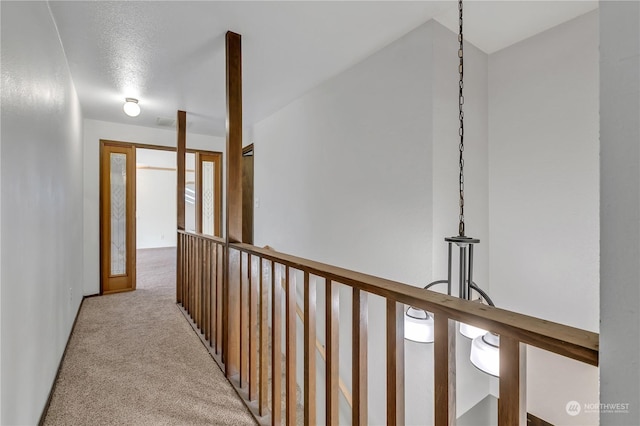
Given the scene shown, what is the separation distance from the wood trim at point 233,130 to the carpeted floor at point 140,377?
38.8 inches

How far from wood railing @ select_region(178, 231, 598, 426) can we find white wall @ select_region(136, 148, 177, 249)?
696 cm

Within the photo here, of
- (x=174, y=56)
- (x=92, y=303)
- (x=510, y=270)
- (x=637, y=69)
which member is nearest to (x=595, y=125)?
(x=510, y=270)

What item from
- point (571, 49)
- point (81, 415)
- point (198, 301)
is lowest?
point (81, 415)

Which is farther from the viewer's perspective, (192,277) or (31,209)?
(192,277)

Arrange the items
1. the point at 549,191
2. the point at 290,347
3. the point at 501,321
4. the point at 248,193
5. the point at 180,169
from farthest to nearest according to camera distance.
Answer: the point at 248,193, the point at 180,169, the point at 549,191, the point at 290,347, the point at 501,321

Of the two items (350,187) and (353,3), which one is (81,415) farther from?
(353,3)

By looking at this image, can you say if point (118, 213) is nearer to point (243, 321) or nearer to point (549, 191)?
point (243, 321)

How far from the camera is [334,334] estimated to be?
1124 millimetres

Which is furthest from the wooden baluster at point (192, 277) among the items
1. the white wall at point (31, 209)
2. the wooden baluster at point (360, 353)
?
the wooden baluster at point (360, 353)

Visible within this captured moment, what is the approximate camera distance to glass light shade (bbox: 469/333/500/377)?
107cm

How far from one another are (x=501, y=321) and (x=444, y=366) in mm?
219

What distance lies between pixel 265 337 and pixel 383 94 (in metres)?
1.87

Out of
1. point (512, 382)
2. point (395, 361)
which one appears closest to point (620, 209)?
point (512, 382)

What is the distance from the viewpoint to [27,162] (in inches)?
55.1
